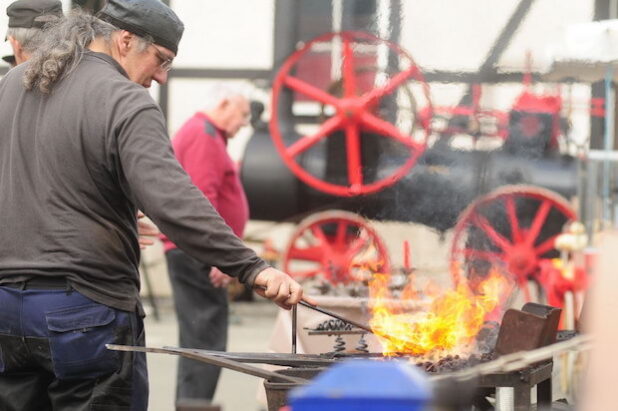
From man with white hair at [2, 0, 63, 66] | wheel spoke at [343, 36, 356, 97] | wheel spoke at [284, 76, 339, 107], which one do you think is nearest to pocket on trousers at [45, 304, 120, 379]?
man with white hair at [2, 0, 63, 66]

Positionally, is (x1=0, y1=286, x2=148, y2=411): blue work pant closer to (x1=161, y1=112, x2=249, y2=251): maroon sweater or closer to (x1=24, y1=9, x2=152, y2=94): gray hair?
(x1=24, y1=9, x2=152, y2=94): gray hair

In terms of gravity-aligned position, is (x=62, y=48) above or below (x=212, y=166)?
above

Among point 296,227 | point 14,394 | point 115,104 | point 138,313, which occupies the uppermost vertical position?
point 115,104

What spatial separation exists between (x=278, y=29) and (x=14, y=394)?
284 inches

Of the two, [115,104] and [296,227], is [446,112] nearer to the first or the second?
[296,227]

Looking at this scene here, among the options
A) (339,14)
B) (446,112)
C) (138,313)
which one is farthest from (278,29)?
(138,313)

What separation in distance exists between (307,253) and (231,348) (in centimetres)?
186

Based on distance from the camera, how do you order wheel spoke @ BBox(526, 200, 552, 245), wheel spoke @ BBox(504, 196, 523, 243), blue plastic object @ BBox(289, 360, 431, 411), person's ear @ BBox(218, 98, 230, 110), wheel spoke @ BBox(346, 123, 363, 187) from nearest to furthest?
blue plastic object @ BBox(289, 360, 431, 411), person's ear @ BBox(218, 98, 230, 110), wheel spoke @ BBox(504, 196, 523, 243), wheel spoke @ BBox(526, 200, 552, 245), wheel spoke @ BBox(346, 123, 363, 187)

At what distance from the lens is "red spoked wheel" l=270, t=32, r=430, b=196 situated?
8042 mm

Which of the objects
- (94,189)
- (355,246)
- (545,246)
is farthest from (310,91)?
(94,189)

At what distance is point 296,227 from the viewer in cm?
968

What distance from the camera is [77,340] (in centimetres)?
303

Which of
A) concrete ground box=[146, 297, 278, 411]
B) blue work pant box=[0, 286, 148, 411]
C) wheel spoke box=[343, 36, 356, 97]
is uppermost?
wheel spoke box=[343, 36, 356, 97]

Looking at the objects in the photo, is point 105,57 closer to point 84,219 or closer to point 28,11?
point 84,219
